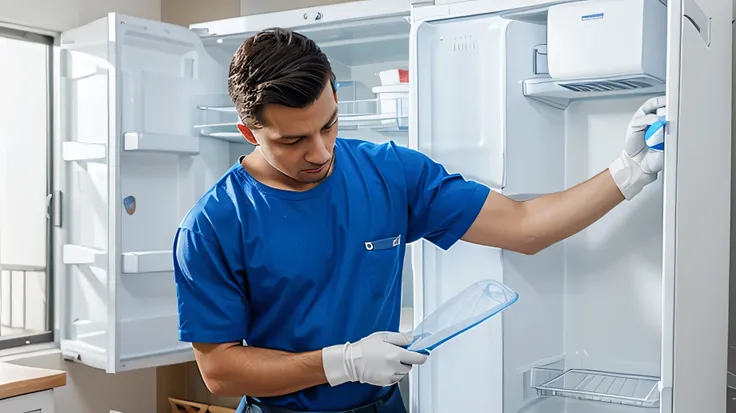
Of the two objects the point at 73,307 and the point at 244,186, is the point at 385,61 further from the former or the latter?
the point at 73,307

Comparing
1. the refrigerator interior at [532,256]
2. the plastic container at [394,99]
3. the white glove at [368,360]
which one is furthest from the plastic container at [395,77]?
the white glove at [368,360]

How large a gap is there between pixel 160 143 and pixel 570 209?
4.76 feet

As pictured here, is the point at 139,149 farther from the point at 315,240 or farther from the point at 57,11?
the point at 315,240

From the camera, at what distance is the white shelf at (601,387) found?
171 centimetres

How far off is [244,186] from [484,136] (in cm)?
57

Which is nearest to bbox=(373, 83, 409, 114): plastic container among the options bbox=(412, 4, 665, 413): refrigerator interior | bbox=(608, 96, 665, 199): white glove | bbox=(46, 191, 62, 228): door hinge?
bbox=(412, 4, 665, 413): refrigerator interior

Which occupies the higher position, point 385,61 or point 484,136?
point 385,61

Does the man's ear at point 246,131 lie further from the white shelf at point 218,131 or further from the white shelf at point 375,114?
the white shelf at point 218,131

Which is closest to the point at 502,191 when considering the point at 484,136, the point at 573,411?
the point at 484,136

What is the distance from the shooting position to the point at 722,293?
181 cm

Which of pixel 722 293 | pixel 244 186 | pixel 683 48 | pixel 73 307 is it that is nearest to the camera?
pixel 683 48

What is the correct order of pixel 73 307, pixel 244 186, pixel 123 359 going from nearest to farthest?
pixel 244 186
pixel 123 359
pixel 73 307

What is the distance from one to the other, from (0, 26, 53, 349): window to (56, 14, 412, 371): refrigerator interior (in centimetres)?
13

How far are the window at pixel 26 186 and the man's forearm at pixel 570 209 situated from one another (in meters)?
→ 1.98
